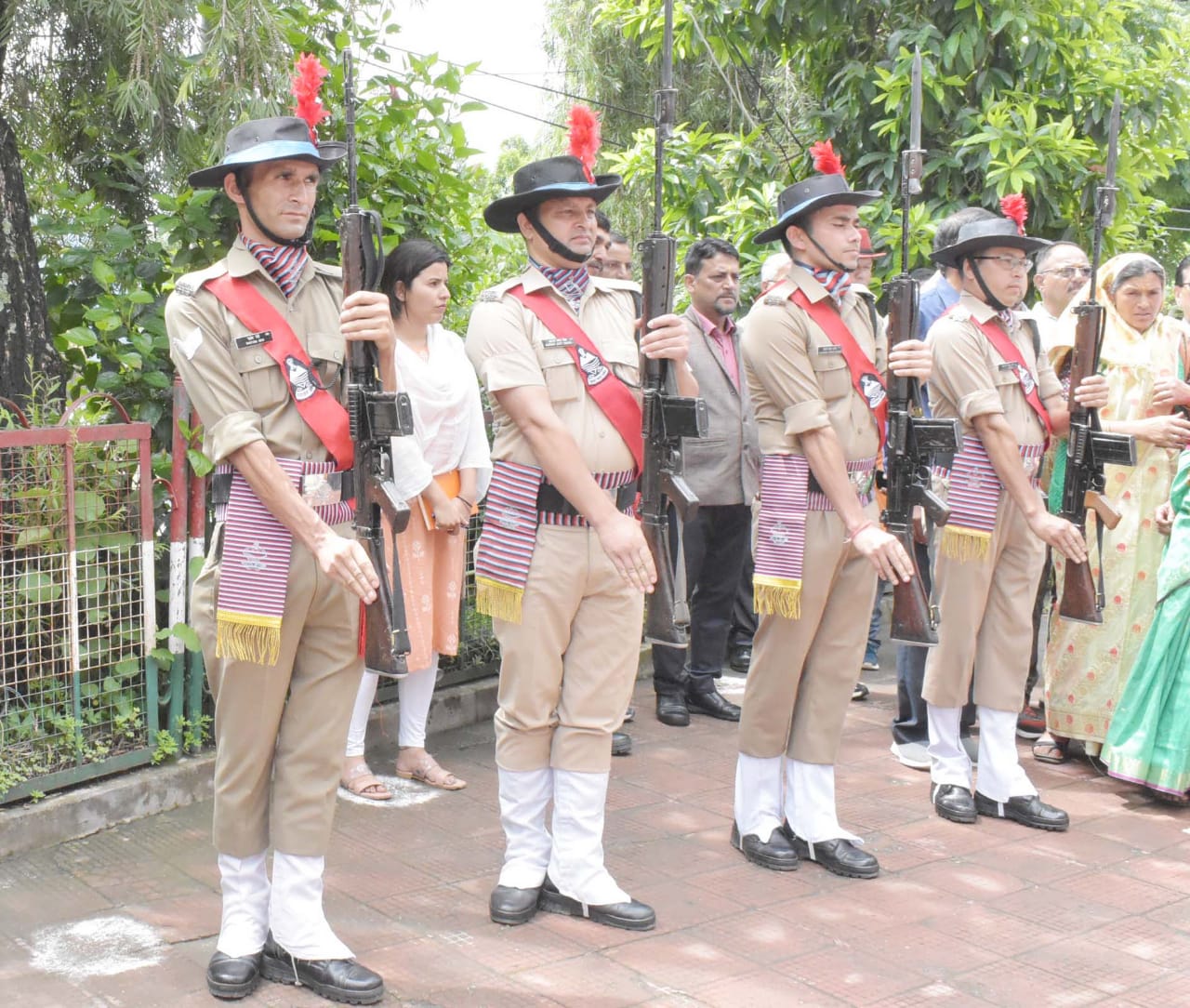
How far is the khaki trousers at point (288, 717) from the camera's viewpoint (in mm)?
3459

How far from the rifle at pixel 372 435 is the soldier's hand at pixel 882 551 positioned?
1.48m

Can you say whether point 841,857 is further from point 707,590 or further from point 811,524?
point 707,590

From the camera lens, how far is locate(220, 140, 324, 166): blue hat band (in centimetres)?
333

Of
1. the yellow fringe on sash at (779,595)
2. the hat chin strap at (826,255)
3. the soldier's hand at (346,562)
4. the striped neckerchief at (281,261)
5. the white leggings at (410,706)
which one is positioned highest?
the hat chin strap at (826,255)

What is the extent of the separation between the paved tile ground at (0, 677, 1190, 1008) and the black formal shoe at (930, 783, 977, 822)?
5 cm

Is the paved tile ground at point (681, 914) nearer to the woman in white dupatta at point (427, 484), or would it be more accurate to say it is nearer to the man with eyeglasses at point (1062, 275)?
the woman in white dupatta at point (427, 484)

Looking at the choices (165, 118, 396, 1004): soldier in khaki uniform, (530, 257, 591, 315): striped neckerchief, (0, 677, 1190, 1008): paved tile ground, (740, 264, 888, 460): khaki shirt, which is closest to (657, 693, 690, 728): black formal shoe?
(0, 677, 1190, 1008): paved tile ground

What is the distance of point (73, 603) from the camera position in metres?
4.56

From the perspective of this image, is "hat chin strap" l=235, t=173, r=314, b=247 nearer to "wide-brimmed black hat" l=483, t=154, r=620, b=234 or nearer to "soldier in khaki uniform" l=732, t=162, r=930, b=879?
"wide-brimmed black hat" l=483, t=154, r=620, b=234

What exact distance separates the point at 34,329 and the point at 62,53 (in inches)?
46.7

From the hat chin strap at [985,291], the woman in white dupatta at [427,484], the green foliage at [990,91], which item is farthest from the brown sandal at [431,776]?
the green foliage at [990,91]

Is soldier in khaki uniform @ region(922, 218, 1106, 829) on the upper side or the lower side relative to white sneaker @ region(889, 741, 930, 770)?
upper

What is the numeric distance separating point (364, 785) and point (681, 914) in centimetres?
146

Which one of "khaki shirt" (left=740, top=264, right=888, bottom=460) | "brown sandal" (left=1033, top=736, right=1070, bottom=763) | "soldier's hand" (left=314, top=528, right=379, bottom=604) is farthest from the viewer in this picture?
"brown sandal" (left=1033, top=736, right=1070, bottom=763)
